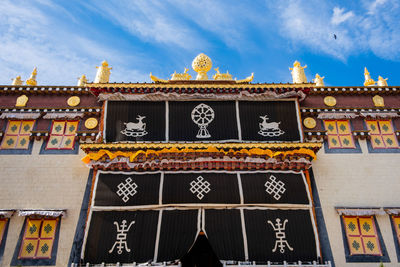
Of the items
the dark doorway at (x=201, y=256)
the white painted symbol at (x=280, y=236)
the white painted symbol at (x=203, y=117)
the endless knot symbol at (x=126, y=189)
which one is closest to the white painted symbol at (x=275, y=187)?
the white painted symbol at (x=280, y=236)

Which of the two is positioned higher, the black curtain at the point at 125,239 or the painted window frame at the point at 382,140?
the painted window frame at the point at 382,140

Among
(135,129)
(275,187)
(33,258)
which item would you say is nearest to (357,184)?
(275,187)

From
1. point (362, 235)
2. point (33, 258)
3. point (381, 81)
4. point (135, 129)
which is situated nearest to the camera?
point (33, 258)

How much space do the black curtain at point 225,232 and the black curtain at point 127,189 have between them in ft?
6.94

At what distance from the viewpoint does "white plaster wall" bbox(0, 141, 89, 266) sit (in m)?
11.0

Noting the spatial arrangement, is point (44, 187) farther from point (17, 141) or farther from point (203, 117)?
point (203, 117)

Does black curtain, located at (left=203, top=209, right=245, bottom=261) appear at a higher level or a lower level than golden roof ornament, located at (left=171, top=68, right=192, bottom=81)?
lower

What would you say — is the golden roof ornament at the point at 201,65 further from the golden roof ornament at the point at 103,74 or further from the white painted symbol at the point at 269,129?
the golden roof ornament at the point at 103,74

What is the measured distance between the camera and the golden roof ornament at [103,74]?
535 inches

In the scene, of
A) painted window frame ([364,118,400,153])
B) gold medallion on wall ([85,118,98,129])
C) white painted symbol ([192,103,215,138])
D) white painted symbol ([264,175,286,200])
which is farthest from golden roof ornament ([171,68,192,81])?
painted window frame ([364,118,400,153])

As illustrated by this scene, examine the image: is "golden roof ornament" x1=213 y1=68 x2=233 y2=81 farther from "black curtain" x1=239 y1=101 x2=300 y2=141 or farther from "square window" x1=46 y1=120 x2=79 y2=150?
"square window" x1=46 y1=120 x2=79 y2=150

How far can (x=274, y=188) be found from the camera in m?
11.2

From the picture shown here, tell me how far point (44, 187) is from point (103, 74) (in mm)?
5517

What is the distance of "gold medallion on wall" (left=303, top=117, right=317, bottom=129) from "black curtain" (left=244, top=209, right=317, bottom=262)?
3855 mm
